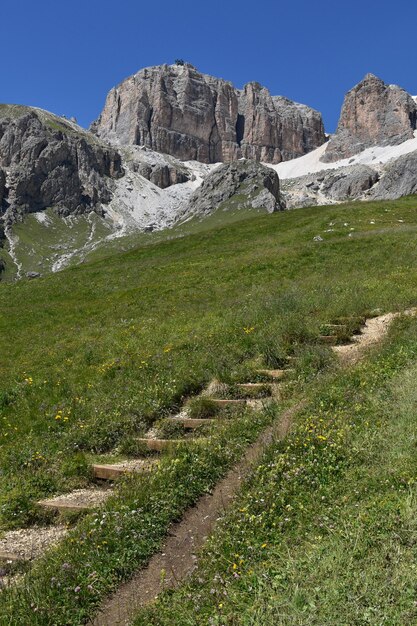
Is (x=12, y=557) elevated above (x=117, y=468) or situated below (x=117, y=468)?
below

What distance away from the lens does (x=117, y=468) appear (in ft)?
36.3

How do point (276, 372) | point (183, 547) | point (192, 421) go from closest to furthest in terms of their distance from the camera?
1. point (183, 547)
2. point (192, 421)
3. point (276, 372)

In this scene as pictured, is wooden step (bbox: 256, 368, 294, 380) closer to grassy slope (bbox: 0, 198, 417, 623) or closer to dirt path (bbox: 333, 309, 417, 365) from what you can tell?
grassy slope (bbox: 0, 198, 417, 623)

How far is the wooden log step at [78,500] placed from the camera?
9.72 m

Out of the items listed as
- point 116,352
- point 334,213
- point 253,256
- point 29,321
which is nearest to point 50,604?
point 116,352

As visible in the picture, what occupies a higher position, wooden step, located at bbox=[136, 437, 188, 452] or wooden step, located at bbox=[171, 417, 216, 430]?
wooden step, located at bbox=[171, 417, 216, 430]

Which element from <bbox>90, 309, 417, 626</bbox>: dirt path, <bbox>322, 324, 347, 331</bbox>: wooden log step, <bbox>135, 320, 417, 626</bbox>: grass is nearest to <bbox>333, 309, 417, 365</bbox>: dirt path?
<bbox>322, 324, 347, 331</bbox>: wooden log step

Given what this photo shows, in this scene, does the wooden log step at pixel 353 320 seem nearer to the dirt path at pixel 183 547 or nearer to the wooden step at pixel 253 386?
the wooden step at pixel 253 386

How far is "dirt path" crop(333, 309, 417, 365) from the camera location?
15.6 metres

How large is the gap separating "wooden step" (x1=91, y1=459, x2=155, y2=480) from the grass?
3.11m

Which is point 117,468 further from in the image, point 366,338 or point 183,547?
point 366,338

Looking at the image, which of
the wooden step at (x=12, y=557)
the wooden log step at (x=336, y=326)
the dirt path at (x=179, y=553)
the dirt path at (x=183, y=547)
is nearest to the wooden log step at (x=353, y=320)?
the wooden log step at (x=336, y=326)

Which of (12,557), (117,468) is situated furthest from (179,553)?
(117,468)

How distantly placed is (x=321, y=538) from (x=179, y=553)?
247 cm
